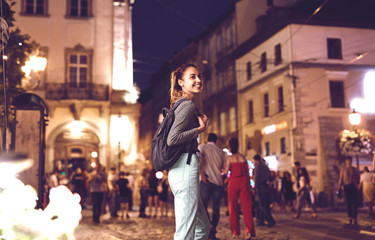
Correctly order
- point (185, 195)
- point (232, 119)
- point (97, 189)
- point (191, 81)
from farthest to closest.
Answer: point (232, 119), point (97, 189), point (191, 81), point (185, 195)

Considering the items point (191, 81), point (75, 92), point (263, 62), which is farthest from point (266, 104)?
point (191, 81)

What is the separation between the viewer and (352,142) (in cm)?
2686

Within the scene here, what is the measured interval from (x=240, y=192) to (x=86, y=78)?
2057cm

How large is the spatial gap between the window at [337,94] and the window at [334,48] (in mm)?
1705

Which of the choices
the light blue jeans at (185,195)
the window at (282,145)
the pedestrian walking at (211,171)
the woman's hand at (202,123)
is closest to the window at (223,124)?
→ the window at (282,145)

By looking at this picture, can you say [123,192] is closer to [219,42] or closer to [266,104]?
[266,104]

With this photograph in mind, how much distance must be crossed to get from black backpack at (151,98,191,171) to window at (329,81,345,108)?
29.6 meters

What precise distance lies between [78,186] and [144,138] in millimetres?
47137

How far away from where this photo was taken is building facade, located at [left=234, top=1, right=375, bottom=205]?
103 feet

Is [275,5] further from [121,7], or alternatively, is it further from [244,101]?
[121,7]

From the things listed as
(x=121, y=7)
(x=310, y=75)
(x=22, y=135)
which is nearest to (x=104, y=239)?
(x=22, y=135)

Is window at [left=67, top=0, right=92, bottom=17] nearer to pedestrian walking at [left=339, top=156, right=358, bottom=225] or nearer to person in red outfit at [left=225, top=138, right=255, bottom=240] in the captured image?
Result: pedestrian walking at [left=339, top=156, right=358, bottom=225]

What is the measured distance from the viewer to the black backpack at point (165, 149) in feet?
13.5

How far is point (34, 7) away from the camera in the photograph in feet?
95.7
